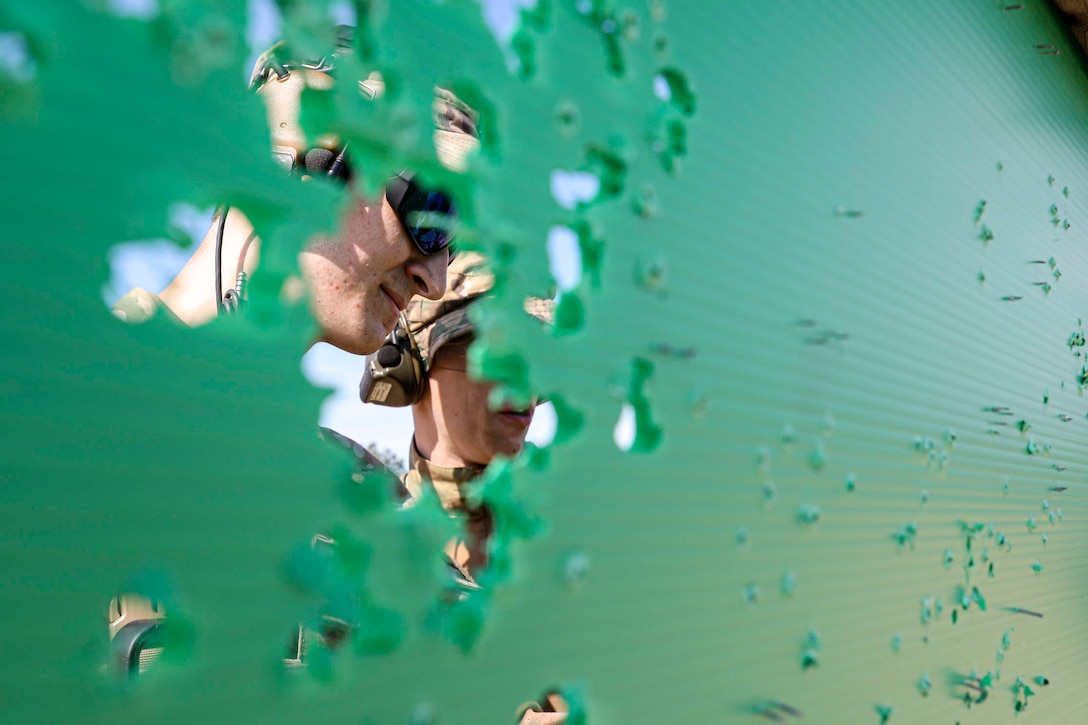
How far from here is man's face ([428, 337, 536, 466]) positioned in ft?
5.81

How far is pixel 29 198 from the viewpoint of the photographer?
0.50 metres

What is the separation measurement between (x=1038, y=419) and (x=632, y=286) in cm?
Answer: 177

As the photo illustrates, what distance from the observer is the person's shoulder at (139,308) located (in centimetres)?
56

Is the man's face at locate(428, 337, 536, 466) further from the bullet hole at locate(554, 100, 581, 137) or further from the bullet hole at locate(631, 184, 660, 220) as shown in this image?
the bullet hole at locate(554, 100, 581, 137)

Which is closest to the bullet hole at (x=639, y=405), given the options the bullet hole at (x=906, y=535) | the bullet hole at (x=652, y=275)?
the bullet hole at (x=652, y=275)

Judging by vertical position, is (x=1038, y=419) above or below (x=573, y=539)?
above

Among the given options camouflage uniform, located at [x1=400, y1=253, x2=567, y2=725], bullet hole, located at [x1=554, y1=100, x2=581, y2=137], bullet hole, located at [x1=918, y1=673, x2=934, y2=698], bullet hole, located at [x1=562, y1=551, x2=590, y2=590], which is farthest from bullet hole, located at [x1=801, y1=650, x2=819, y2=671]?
bullet hole, located at [x1=554, y1=100, x2=581, y2=137]

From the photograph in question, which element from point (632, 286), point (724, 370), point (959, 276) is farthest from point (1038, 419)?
point (632, 286)

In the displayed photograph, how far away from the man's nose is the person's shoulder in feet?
1.01

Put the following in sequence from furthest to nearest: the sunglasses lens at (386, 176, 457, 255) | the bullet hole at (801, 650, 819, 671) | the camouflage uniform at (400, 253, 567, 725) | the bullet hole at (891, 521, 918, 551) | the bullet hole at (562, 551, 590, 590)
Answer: the camouflage uniform at (400, 253, 567, 725), the bullet hole at (891, 521, 918, 551), the bullet hole at (801, 650, 819, 671), the sunglasses lens at (386, 176, 457, 255), the bullet hole at (562, 551, 590, 590)

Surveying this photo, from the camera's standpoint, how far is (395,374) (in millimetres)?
1812

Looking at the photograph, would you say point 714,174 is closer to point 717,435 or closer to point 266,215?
point 717,435

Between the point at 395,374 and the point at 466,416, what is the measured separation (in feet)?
0.56

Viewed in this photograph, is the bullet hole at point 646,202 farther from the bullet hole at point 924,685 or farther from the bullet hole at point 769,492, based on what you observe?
the bullet hole at point 924,685
